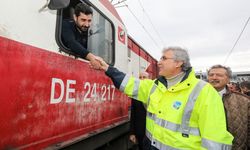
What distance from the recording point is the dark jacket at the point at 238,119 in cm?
307

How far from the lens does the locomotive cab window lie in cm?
263

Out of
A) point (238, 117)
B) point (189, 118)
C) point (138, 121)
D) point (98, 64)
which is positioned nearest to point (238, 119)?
point (238, 117)

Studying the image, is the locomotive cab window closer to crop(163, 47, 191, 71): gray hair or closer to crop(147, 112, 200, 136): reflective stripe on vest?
crop(163, 47, 191, 71): gray hair

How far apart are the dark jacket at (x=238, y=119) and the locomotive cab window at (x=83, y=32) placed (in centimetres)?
166

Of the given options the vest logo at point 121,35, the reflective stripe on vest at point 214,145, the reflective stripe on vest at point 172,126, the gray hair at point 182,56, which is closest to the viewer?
the reflective stripe on vest at point 214,145

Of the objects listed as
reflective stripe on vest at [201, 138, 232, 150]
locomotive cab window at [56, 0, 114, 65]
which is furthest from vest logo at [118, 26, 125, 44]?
reflective stripe on vest at [201, 138, 232, 150]

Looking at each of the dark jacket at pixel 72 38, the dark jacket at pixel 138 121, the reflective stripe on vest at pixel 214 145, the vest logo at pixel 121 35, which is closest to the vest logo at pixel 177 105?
the reflective stripe on vest at pixel 214 145

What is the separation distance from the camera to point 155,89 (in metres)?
2.69

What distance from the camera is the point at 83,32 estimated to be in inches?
118

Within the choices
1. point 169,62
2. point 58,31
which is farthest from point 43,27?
point 169,62

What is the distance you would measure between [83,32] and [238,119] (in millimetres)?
1986

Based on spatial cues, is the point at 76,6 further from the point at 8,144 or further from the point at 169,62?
the point at 8,144

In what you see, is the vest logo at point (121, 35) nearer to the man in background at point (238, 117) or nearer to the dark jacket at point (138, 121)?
the dark jacket at point (138, 121)

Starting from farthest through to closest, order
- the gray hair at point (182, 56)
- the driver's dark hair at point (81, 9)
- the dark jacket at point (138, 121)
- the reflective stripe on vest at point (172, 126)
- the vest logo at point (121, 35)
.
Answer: the vest logo at point (121, 35) < the dark jacket at point (138, 121) < the driver's dark hair at point (81, 9) < the gray hair at point (182, 56) < the reflective stripe on vest at point (172, 126)
